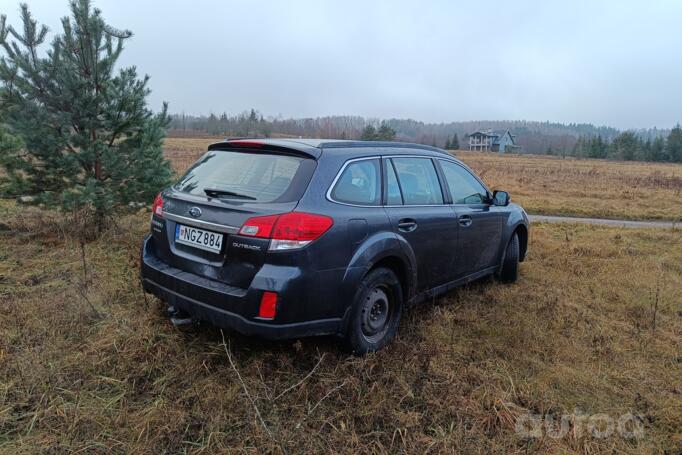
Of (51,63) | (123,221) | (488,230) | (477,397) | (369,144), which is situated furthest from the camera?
(123,221)

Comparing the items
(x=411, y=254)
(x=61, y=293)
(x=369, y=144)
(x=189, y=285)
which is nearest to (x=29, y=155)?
(x=61, y=293)

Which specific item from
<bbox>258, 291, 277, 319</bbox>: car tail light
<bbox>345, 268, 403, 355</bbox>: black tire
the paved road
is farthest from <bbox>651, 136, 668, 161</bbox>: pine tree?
<bbox>258, 291, 277, 319</bbox>: car tail light

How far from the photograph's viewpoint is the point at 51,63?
5.44 meters

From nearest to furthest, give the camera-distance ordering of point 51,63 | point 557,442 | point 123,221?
point 557,442, point 51,63, point 123,221

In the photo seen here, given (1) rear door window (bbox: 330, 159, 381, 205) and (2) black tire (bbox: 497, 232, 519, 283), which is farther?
(2) black tire (bbox: 497, 232, 519, 283)

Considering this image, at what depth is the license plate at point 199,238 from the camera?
2857 millimetres

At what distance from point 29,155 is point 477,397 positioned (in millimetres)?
6034

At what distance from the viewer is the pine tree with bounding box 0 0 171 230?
213 inches

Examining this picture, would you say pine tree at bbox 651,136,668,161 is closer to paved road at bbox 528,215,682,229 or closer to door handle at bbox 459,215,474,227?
paved road at bbox 528,215,682,229

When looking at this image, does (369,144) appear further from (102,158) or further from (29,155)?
(29,155)

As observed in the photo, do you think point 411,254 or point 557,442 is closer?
point 557,442

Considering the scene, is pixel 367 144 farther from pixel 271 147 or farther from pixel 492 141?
pixel 492 141

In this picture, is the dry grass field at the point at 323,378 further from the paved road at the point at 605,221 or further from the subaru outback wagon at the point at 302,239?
the paved road at the point at 605,221

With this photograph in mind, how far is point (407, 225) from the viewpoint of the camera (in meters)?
3.50
